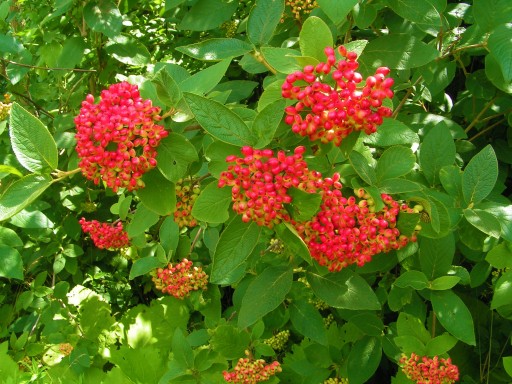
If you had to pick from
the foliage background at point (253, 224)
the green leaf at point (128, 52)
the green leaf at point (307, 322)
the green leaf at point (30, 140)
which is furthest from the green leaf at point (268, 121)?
the green leaf at point (128, 52)

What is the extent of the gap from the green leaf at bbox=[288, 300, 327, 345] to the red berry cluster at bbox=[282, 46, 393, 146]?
2.91 ft

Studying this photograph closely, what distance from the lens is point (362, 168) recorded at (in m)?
1.33

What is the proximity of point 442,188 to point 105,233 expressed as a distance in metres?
1.49

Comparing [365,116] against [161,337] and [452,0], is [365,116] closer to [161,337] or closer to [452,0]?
[452,0]

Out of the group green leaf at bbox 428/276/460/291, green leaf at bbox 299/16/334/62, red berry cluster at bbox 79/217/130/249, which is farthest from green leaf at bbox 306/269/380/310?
red berry cluster at bbox 79/217/130/249

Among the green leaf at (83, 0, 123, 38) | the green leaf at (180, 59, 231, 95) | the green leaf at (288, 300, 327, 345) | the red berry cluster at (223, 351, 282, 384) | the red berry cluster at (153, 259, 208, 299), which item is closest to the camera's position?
the green leaf at (180, 59, 231, 95)

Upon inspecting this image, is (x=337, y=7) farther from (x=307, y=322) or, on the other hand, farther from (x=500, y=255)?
(x=307, y=322)

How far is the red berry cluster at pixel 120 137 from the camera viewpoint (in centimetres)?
116

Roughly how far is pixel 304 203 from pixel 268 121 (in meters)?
0.18

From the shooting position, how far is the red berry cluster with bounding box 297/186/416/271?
4.05 ft

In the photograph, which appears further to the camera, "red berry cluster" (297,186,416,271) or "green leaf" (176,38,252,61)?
"green leaf" (176,38,252,61)

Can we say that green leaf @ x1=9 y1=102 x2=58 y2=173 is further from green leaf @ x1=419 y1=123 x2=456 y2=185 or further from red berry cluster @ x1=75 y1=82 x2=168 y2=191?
green leaf @ x1=419 y1=123 x2=456 y2=185

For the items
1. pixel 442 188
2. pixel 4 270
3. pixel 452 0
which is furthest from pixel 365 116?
pixel 452 0

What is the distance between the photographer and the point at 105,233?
2.54 metres
